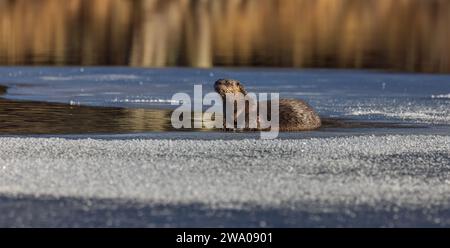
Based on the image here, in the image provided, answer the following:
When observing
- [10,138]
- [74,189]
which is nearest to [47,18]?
[10,138]

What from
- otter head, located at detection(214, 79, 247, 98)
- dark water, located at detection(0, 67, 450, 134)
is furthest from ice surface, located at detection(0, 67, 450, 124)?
otter head, located at detection(214, 79, 247, 98)

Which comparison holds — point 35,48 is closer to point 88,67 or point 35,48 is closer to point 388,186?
point 88,67

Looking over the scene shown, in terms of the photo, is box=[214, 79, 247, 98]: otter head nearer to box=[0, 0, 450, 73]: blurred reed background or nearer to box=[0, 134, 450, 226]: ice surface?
box=[0, 134, 450, 226]: ice surface

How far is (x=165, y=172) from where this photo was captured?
39.1 feet

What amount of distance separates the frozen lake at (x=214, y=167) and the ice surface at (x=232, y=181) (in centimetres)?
1

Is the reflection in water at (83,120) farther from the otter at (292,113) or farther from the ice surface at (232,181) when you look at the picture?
the ice surface at (232,181)

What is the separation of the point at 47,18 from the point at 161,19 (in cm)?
650

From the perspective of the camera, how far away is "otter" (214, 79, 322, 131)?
56.3 feet

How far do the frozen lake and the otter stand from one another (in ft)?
1.16

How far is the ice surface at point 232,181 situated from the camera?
32.0 ft

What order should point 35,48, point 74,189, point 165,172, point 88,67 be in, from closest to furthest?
point 74,189, point 165,172, point 88,67, point 35,48

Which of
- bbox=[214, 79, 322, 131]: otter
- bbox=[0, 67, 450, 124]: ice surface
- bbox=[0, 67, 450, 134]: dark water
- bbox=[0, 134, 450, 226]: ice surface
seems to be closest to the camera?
bbox=[0, 134, 450, 226]: ice surface

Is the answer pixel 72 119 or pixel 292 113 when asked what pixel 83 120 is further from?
pixel 292 113

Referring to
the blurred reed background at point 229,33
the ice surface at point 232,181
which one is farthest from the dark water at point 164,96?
the blurred reed background at point 229,33
